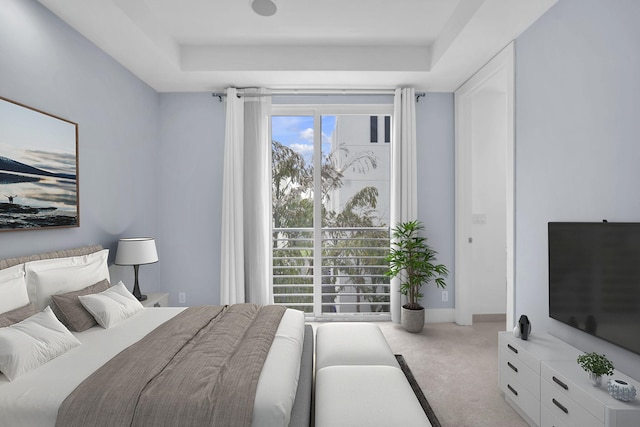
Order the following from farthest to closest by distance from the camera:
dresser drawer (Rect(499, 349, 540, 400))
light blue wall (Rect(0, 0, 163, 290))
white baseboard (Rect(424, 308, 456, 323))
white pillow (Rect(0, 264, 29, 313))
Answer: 1. white baseboard (Rect(424, 308, 456, 323))
2. light blue wall (Rect(0, 0, 163, 290))
3. dresser drawer (Rect(499, 349, 540, 400))
4. white pillow (Rect(0, 264, 29, 313))

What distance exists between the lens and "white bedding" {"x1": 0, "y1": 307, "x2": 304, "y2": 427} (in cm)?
143

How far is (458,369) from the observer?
2969 mm

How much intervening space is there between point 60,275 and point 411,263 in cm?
301

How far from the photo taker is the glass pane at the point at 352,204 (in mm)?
4246

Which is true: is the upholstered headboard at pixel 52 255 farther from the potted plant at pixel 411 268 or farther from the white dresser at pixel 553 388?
the white dresser at pixel 553 388

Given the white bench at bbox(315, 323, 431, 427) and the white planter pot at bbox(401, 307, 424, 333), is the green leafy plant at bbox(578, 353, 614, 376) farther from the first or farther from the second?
the white planter pot at bbox(401, 307, 424, 333)

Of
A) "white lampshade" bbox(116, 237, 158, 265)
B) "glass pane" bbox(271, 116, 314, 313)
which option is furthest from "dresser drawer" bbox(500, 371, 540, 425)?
"white lampshade" bbox(116, 237, 158, 265)

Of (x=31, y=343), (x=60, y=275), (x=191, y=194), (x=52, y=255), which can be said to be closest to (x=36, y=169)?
(x=52, y=255)

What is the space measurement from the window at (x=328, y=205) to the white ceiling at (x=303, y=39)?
473 millimetres

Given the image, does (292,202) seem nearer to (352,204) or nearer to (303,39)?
(352,204)

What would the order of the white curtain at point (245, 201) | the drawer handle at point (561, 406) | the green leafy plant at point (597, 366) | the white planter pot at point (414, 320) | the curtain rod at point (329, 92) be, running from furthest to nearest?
the curtain rod at point (329, 92), the white curtain at point (245, 201), the white planter pot at point (414, 320), the drawer handle at point (561, 406), the green leafy plant at point (597, 366)

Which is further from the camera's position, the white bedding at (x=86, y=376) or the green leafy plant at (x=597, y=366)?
the green leafy plant at (x=597, y=366)

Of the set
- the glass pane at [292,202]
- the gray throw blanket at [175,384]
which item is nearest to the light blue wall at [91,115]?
the gray throw blanket at [175,384]

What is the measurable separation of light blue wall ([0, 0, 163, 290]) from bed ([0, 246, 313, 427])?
1.20 ft
